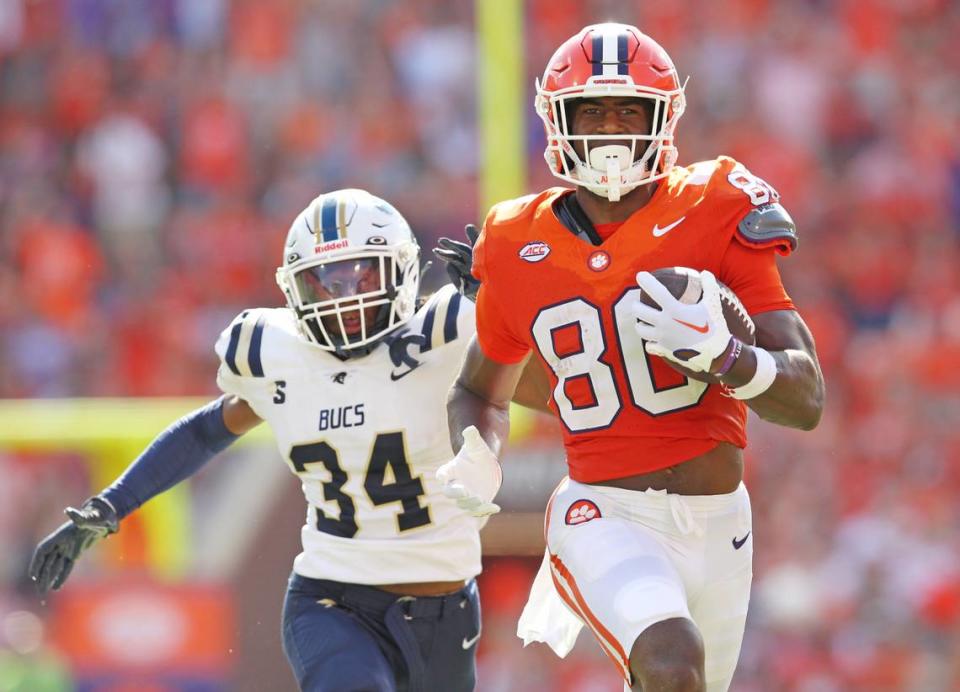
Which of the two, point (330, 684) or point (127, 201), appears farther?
point (127, 201)

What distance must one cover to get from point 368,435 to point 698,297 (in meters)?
1.13

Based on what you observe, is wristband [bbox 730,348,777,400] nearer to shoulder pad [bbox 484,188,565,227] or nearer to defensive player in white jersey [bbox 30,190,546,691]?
shoulder pad [bbox 484,188,565,227]

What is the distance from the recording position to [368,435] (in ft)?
12.8

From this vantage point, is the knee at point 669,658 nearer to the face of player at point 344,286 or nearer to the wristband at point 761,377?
the wristband at point 761,377

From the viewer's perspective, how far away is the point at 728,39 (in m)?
10.2

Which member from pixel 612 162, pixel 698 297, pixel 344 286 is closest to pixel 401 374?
pixel 344 286

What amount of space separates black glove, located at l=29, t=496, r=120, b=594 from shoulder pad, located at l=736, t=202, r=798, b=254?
6.01ft

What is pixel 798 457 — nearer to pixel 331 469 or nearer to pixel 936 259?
pixel 936 259

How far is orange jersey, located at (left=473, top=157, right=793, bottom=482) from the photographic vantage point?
3.28m

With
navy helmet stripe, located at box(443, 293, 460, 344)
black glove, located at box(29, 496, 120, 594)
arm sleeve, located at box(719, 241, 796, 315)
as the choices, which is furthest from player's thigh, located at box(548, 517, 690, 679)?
black glove, located at box(29, 496, 120, 594)

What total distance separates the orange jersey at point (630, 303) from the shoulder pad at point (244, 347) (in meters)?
0.85

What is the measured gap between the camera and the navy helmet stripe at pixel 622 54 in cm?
338

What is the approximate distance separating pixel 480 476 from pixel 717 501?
0.49 meters

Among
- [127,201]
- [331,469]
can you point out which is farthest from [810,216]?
[331,469]
